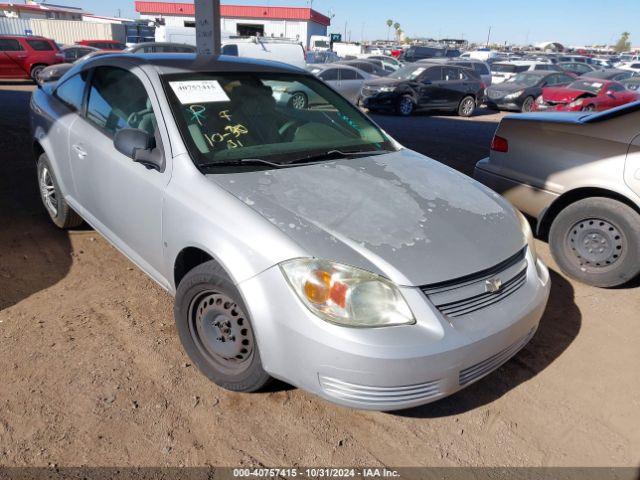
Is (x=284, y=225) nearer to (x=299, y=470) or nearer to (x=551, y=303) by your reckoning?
(x=299, y=470)

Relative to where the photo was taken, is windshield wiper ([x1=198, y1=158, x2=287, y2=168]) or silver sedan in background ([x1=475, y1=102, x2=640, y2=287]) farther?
silver sedan in background ([x1=475, y1=102, x2=640, y2=287])

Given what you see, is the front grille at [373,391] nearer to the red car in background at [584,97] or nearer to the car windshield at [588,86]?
the red car in background at [584,97]

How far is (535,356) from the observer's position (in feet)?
9.84

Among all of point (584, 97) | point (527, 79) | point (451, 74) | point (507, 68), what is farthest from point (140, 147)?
point (507, 68)

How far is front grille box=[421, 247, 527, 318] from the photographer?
84.6 inches

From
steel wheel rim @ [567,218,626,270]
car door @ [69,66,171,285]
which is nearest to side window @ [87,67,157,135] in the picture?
car door @ [69,66,171,285]

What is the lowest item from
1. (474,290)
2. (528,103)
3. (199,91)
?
(528,103)

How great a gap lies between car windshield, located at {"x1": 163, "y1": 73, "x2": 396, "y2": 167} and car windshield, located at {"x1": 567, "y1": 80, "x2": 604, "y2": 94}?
13378 mm

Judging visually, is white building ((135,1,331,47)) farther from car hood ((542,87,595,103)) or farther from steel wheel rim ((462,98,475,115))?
car hood ((542,87,595,103))

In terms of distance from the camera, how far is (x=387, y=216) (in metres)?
2.48

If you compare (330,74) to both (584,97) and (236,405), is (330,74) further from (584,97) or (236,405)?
(236,405)

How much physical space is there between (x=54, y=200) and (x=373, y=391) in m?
3.56

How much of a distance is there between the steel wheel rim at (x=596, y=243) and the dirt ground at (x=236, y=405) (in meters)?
0.44

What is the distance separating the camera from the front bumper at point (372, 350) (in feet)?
6.56
